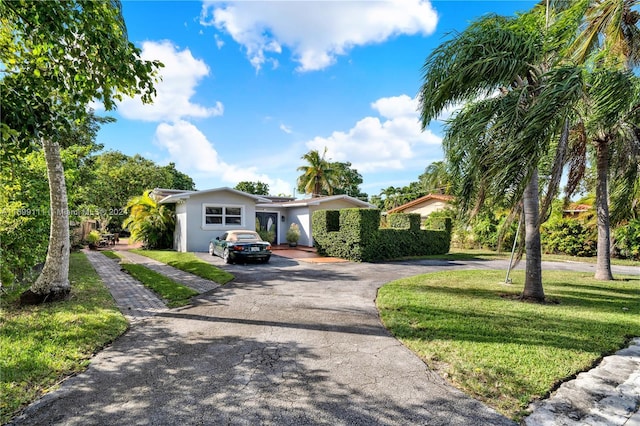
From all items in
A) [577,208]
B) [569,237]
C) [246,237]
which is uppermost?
[577,208]

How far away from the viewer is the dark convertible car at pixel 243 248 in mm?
13859

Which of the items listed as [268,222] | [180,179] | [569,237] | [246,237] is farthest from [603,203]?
[180,179]

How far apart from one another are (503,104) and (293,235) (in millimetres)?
17299

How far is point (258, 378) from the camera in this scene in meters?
3.76

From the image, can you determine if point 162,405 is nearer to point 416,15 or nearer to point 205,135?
point 416,15

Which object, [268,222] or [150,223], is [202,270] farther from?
[268,222]

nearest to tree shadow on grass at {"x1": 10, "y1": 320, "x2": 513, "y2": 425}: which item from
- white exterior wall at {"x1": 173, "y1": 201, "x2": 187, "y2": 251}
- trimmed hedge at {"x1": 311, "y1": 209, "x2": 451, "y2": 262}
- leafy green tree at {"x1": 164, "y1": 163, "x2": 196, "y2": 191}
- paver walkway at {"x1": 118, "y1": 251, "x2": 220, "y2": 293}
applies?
paver walkway at {"x1": 118, "y1": 251, "x2": 220, "y2": 293}

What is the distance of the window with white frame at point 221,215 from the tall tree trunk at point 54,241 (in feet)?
37.9

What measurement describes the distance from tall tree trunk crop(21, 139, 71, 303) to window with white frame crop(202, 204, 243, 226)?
455 inches

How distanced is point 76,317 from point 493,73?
31.3 ft

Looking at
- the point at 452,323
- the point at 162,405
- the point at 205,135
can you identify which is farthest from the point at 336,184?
the point at 162,405

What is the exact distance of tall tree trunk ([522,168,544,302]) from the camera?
7.73 m

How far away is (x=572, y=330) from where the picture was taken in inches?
216

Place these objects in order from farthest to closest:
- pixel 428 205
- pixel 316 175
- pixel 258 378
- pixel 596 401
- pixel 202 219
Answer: pixel 316 175 → pixel 428 205 → pixel 202 219 → pixel 258 378 → pixel 596 401
